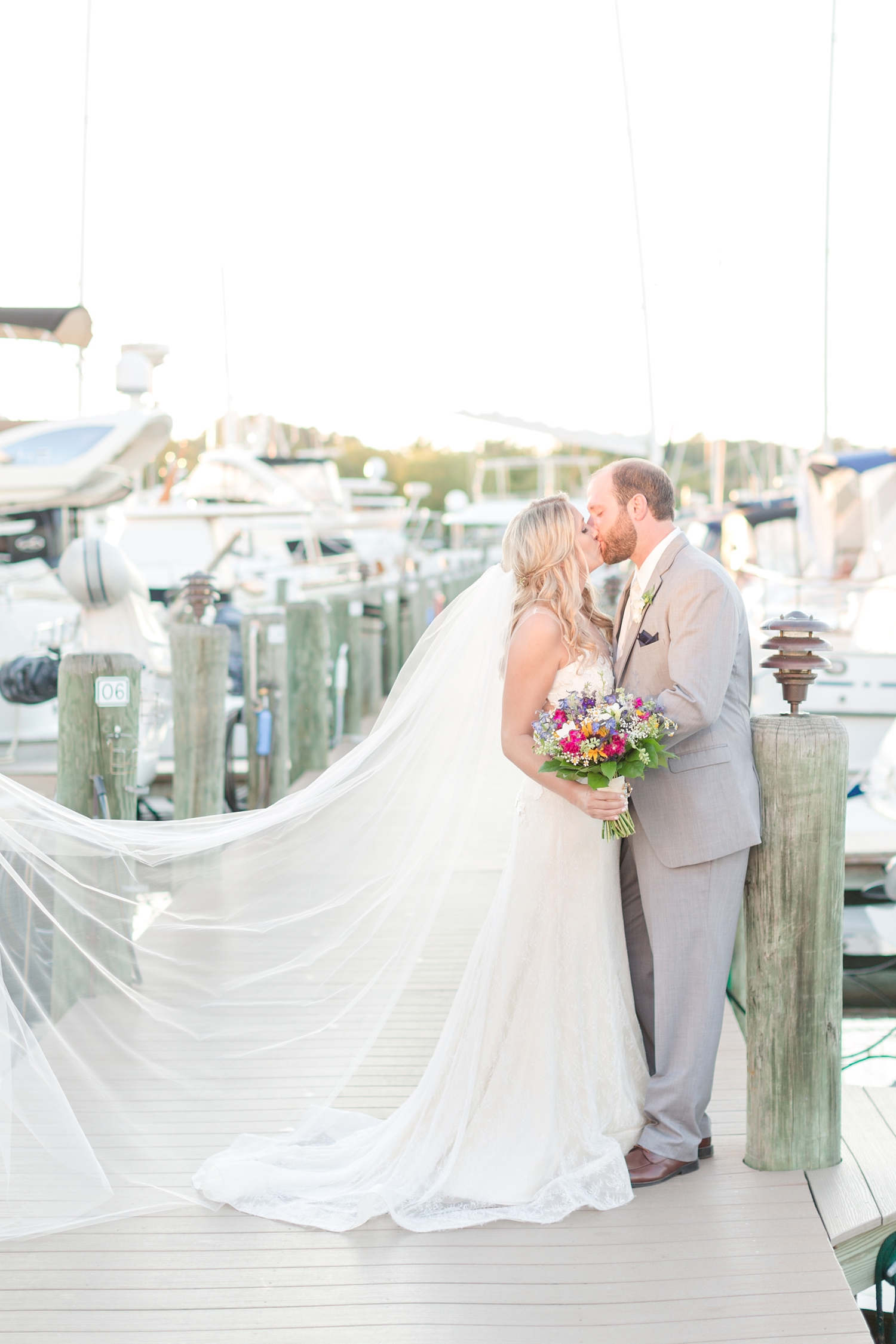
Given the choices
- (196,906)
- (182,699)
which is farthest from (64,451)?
(196,906)

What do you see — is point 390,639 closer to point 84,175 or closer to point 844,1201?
point 84,175

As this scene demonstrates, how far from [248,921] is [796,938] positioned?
169 cm

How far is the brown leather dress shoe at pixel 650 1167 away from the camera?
325 centimetres

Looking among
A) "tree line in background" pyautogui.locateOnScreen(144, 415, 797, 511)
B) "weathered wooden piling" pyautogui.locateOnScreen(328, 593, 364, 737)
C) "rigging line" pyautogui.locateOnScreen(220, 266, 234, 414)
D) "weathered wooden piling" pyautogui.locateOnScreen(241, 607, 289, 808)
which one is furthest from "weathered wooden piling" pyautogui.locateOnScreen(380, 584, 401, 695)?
"rigging line" pyautogui.locateOnScreen(220, 266, 234, 414)

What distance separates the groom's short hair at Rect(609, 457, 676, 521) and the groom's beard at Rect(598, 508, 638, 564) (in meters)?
0.04

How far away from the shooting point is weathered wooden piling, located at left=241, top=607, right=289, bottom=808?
789 centimetres

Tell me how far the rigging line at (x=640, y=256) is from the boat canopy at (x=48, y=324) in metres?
9.85

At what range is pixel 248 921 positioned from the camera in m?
3.84

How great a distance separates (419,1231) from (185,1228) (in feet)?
1.99

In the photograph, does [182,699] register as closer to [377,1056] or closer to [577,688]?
[377,1056]

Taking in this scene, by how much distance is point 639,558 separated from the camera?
137 inches

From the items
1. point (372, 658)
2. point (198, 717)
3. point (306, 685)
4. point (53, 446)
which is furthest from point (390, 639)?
point (198, 717)

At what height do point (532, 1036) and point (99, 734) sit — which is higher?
point (99, 734)

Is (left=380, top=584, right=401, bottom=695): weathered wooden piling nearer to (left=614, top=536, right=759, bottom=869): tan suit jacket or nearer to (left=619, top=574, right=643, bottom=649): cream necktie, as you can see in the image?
(left=619, top=574, right=643, bottom=649): cream necktie
